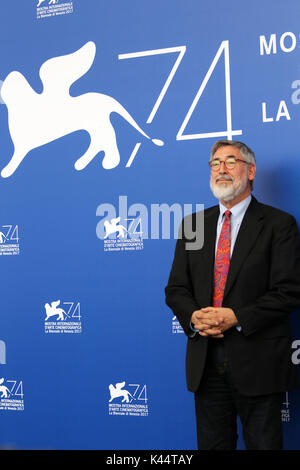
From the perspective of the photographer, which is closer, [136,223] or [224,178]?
[224,178]

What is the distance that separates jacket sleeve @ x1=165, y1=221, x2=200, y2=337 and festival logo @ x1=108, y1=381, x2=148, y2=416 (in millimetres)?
896

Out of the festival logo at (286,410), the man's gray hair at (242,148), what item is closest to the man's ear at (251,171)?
the man's gray hair at (242,148)

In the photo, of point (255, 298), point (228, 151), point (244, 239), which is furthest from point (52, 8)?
point (255, 298)

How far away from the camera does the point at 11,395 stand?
389cm

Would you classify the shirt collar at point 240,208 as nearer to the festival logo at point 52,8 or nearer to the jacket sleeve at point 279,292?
the jacket sleeve at point 279,292

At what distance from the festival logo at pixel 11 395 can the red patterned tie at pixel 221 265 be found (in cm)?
172

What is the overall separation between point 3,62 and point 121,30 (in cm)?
87

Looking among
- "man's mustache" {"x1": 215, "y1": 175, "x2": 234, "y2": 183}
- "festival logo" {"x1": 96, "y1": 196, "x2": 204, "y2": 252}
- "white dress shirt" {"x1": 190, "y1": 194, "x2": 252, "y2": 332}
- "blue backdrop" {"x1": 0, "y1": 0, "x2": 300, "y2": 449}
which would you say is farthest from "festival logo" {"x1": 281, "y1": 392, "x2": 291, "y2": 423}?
"man's mustache" {"x1": 215, "y1": 175, "x2": 234, "y2": 183}

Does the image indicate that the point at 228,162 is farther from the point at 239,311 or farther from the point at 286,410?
the point at 286,410

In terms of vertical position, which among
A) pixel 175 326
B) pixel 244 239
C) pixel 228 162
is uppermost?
pixel 228 162

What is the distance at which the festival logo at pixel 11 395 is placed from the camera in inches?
152

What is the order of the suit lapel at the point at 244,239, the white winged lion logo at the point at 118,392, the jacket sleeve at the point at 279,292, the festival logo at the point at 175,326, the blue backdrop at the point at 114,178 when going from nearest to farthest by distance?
the jacket sleeve at the point at 279,292, the suit lapel at the point at 244,239, the blue backdrop at the point at 114,178, the festival logo at the point at 175,326, the white winged lion logo at the point at 118,392

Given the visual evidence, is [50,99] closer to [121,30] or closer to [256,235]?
[121,30]

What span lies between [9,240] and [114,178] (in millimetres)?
858
